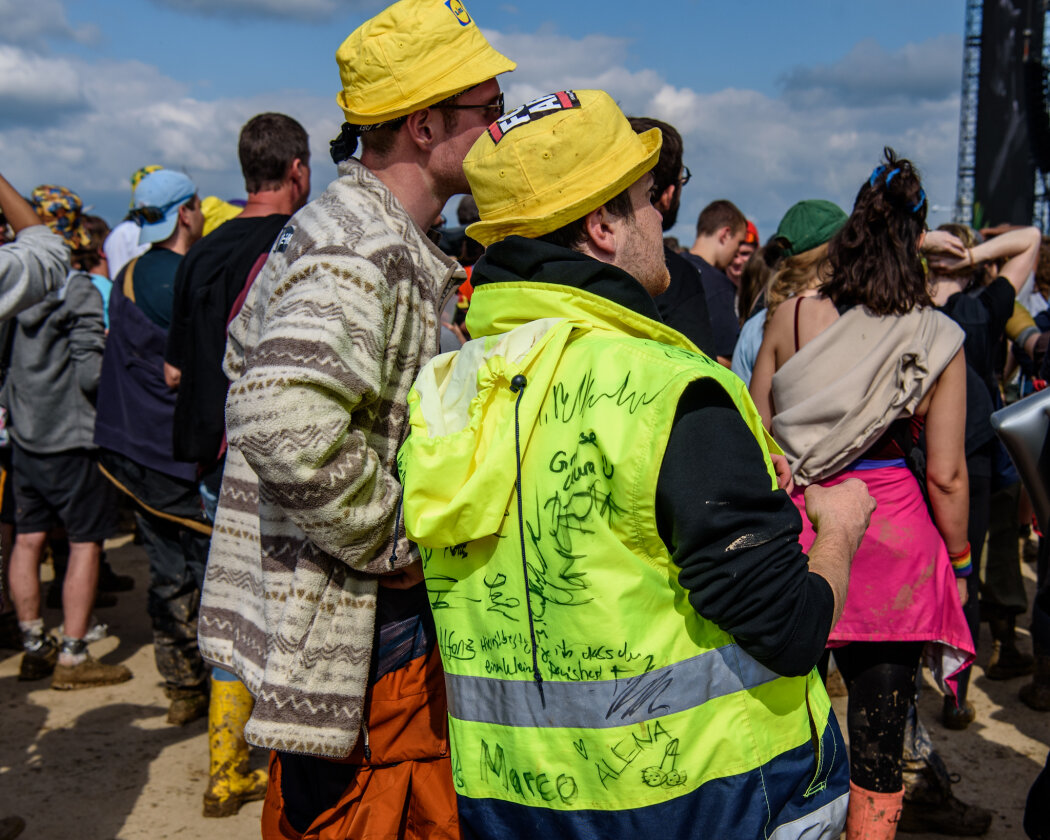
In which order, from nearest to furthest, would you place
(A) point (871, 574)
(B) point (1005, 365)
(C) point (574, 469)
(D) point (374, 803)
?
(C) point (574, 469) < (D) point (374, 803) < (A) point (871, 574) < (B) point (1005, 365)

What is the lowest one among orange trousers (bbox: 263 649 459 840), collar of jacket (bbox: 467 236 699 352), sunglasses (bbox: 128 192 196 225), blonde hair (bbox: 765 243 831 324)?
orange trousers (bbox: 263 649 459 840)

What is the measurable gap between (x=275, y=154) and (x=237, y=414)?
2193 millimetres

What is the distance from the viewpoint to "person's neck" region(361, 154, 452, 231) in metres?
2.11

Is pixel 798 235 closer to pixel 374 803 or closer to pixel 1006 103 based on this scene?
pixel 374 803

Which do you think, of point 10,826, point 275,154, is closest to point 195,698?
point 10,826

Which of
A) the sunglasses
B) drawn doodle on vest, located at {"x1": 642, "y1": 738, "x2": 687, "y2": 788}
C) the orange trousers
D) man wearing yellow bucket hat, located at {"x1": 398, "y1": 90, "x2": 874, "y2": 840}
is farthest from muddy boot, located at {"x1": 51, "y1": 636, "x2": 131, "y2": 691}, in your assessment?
drawn doodle on vest, located at {"x1": 642, "y1": 738, "x2": 687, "y2": 788}

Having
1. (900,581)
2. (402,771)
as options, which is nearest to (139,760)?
(402,771)

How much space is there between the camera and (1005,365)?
6.19 m

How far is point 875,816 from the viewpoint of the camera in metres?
2.72

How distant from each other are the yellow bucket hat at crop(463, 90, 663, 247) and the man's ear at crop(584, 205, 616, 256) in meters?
0.03

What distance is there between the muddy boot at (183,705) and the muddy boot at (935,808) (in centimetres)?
320

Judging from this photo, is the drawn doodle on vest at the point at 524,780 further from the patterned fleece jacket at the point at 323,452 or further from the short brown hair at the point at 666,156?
the short brown hair at the point at 666,156

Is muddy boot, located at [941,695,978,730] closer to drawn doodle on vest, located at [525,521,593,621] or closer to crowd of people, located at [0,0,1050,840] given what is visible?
crowd of people, located at [0,0,1050,840]

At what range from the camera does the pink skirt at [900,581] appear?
271 centimetres
